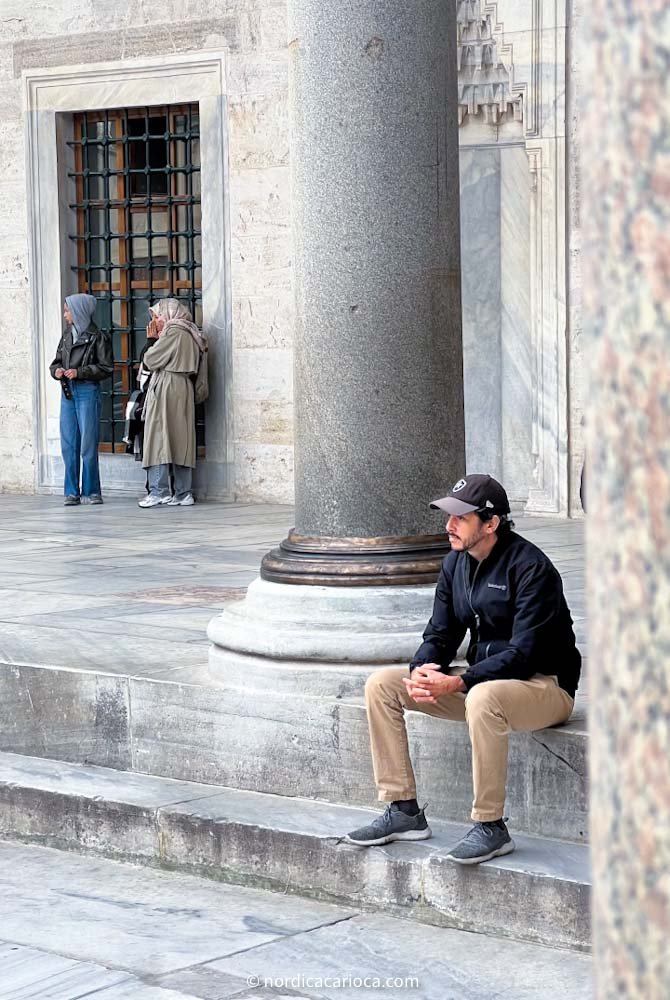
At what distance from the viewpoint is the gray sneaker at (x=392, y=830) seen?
508 cm

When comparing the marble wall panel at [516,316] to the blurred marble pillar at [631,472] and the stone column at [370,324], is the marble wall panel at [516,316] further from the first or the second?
the blurred marble pillar at [631,472]

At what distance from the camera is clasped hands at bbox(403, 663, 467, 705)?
196 inches

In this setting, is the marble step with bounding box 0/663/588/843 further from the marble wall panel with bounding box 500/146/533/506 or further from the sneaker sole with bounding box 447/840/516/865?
the marble wall panel with bounding box 500/146/533/506

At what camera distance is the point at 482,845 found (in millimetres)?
4828

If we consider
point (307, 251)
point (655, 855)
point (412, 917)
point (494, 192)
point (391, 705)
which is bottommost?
point (412, 917)

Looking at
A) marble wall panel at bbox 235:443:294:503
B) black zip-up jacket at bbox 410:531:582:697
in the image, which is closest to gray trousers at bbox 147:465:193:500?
marble wall panel at bbox 235:443:294:503

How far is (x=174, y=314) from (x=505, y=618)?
9.18 metres

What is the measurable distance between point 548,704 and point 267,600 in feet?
4.63

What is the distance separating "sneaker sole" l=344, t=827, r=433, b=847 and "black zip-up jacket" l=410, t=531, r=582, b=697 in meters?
0.50

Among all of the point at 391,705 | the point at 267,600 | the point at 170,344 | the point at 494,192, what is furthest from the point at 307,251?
the point at 170,344

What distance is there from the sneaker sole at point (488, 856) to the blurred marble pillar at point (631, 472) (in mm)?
3712

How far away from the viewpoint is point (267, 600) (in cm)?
602

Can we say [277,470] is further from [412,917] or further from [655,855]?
[655,855]

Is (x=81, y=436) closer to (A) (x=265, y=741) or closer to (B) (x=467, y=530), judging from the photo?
(A) (x=265, y=741)
